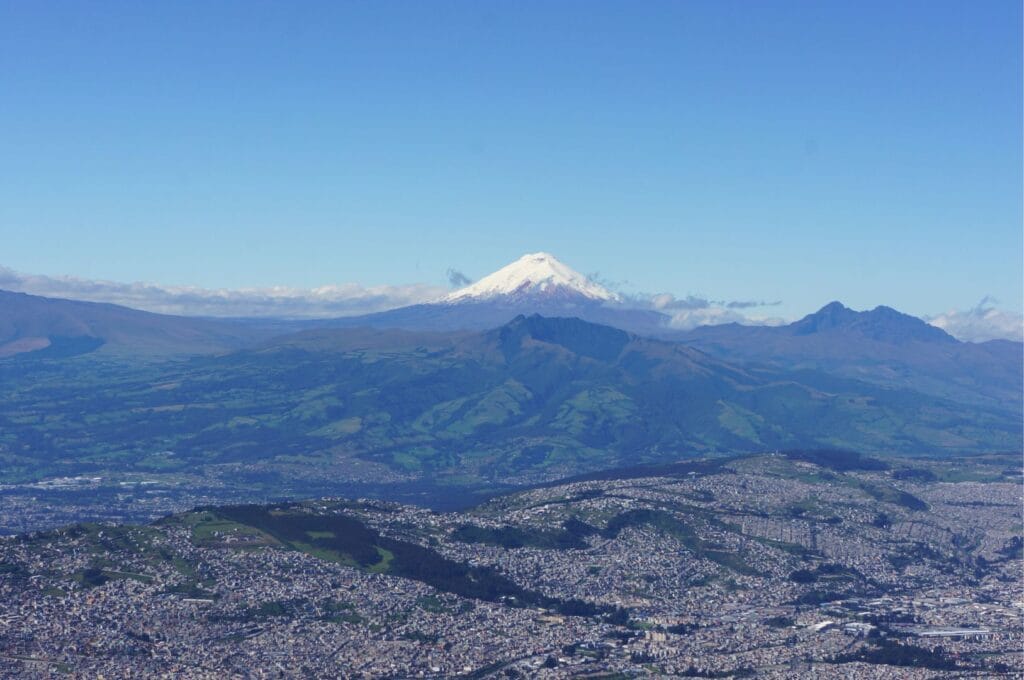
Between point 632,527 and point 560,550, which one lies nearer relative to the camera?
point 560,550

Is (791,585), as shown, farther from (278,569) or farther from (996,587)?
(278,569)

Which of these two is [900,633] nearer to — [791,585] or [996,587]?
[791,585]

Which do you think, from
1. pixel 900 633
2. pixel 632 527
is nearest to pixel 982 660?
pixel 900 633

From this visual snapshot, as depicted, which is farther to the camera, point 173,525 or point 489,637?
point 173,525

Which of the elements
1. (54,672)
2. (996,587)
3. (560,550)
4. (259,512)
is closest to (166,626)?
(54,672)

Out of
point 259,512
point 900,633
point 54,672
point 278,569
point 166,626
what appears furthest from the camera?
point 259,512

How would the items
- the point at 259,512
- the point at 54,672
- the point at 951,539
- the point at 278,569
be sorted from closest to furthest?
the point at 54,672 → the point at 278,569 → the point at 259,512 → the point at 951,539

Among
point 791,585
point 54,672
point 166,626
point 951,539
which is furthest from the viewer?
point 951,539

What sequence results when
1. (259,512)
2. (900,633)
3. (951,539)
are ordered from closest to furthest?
(900,633), (259,512), (951,539)

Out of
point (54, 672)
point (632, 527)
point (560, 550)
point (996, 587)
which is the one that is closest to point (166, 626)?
point (54, 672)
